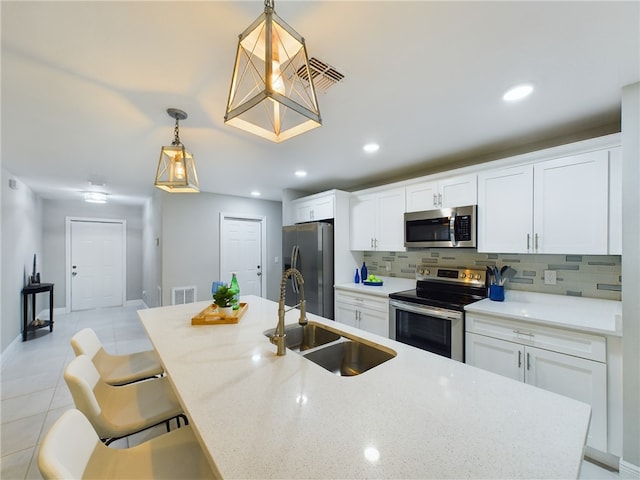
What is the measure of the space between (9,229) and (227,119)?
4.24m

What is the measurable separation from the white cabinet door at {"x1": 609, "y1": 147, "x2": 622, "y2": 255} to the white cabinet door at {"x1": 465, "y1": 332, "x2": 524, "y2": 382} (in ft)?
3.15

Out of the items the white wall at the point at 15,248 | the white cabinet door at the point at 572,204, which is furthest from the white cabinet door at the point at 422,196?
the white wall at the point at 15,248

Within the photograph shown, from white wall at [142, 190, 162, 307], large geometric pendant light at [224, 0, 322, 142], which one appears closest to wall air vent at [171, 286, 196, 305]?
white wall at [142, 190, 162, 307]

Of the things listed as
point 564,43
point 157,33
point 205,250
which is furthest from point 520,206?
point 205,250

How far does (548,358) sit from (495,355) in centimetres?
33

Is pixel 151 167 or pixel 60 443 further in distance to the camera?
pixel 151 167

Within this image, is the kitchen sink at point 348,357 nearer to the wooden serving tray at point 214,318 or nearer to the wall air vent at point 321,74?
the wooden serving tray at point 214,318

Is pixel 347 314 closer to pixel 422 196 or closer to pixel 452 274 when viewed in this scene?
pixel 452 274

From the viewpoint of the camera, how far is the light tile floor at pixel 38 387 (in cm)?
171

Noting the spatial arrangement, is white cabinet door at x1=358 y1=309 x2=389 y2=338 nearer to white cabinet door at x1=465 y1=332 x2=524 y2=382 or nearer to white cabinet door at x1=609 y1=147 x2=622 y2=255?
white cabinet door at x1=465 y1=332 x2=524 y2=382

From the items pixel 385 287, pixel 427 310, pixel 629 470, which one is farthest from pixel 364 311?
pixel 629 470

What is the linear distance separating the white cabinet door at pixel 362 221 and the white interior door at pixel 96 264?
18.2 ft

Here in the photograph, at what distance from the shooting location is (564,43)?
1231 mm

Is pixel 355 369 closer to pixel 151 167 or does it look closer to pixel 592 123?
pixel 592 123
